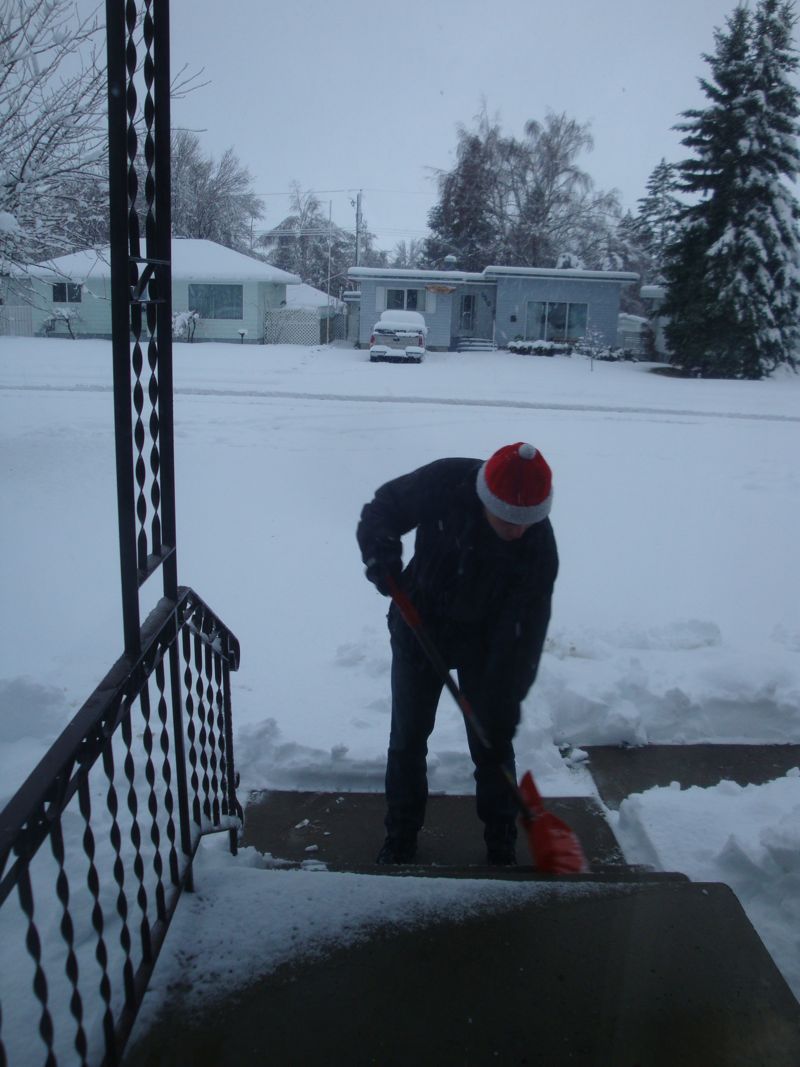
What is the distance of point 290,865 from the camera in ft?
10.5

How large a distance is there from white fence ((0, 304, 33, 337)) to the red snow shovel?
29.8m

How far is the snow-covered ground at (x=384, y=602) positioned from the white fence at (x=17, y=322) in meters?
16.5

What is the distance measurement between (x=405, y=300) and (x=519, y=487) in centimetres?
3036

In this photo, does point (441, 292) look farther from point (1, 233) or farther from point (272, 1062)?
point (272, 1062)

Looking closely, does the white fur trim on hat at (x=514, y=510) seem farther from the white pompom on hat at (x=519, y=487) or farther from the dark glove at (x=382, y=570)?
the dark glove at (x=382, y=570)

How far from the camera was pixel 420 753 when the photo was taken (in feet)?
10.6

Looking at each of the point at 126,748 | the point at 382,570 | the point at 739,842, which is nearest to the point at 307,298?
the point at 382,570

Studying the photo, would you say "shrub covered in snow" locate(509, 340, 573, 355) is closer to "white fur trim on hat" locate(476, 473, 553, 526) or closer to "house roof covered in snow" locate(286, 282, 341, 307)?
"house roof covered in snow" locate(286, 282, 341, 307)

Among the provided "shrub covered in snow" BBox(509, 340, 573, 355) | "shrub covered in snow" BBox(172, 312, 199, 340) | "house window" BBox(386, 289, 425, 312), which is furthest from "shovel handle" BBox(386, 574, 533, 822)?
"house window" BBox(386, 289, 425, 312)

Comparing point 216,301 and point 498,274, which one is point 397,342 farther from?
point 216,301

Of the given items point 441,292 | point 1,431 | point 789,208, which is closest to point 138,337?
point 1,431

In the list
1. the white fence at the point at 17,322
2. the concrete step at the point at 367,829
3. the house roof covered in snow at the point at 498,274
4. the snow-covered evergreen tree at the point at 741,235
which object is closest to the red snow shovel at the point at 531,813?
the concrete step at the point at 367,829

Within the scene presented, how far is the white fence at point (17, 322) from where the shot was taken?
29.5 m

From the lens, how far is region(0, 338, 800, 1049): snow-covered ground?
3.44 meters
